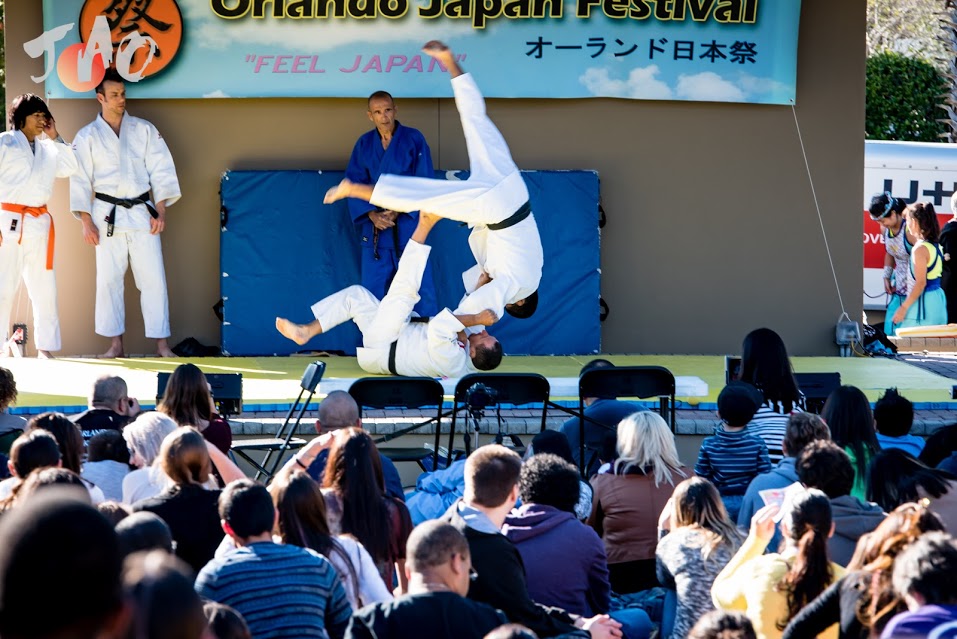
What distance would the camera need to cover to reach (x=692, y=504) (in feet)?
11.9

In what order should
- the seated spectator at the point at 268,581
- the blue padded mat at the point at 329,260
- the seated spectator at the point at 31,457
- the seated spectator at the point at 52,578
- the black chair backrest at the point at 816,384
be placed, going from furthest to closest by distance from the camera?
the blue padded mat at the point at 329,260 < the black chair backrest at the point at 816,384 < the seated spectator at the point at 31,457 < the seated spectator at the point at 268,581 < the seated spectator at the point at 52,578

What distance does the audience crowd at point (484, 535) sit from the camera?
1862 mm

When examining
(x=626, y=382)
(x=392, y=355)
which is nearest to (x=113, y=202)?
(x=392, y=355)

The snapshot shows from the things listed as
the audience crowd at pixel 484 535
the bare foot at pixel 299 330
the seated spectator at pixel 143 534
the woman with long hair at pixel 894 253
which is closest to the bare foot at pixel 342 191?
the bare foot at pixel 299 330

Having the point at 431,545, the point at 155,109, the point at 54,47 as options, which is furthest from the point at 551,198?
the point at 431,545

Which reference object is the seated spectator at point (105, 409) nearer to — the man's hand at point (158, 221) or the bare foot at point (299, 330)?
the bare foot at point (299, 330)

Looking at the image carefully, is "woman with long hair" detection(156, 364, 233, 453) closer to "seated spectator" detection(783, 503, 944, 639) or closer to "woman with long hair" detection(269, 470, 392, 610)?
"woman with long hair" detection(269, 470, 392, 610)

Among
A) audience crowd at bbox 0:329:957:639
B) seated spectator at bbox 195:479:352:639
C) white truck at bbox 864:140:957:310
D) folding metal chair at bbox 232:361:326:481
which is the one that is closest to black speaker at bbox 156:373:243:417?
folding metal chair at bbox 232:361:326:481

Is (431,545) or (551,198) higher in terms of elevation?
(551,198)

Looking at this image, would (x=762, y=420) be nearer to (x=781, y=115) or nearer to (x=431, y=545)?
(x=431, y=545)

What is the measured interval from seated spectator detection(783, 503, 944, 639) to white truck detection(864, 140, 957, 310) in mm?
10625

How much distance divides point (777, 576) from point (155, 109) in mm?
6935

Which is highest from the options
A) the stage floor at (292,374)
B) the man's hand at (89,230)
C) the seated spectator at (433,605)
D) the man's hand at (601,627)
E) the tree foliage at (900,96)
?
the tree foliage at (900,96)

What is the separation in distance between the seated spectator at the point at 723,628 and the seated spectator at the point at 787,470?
4.62 feet
